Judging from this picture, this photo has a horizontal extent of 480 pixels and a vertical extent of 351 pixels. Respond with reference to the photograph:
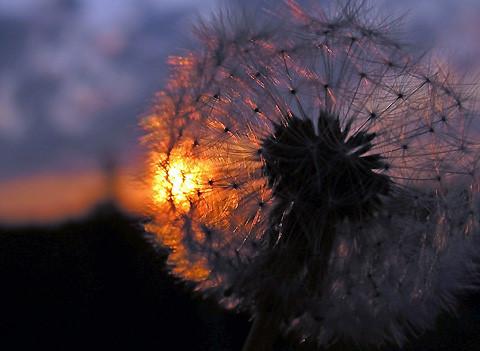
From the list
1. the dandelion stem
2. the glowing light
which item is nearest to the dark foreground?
the glowing light

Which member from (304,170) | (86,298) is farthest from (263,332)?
(86,298)

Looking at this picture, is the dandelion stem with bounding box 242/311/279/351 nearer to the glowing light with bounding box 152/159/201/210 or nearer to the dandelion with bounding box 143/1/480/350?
the dandelion with bounding box 143/1/480/350

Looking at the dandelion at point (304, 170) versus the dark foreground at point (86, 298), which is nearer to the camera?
the dandelion at point (304, 170)

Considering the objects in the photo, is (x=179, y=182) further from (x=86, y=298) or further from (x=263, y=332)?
(x=86, y=298)

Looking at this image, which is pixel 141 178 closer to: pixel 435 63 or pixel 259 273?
pixel 259 273

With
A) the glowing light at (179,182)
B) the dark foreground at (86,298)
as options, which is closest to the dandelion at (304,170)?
the glowing light at (179,182)

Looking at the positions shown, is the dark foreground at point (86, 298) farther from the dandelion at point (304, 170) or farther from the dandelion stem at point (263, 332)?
the dandelion stem at point (263, 332)
